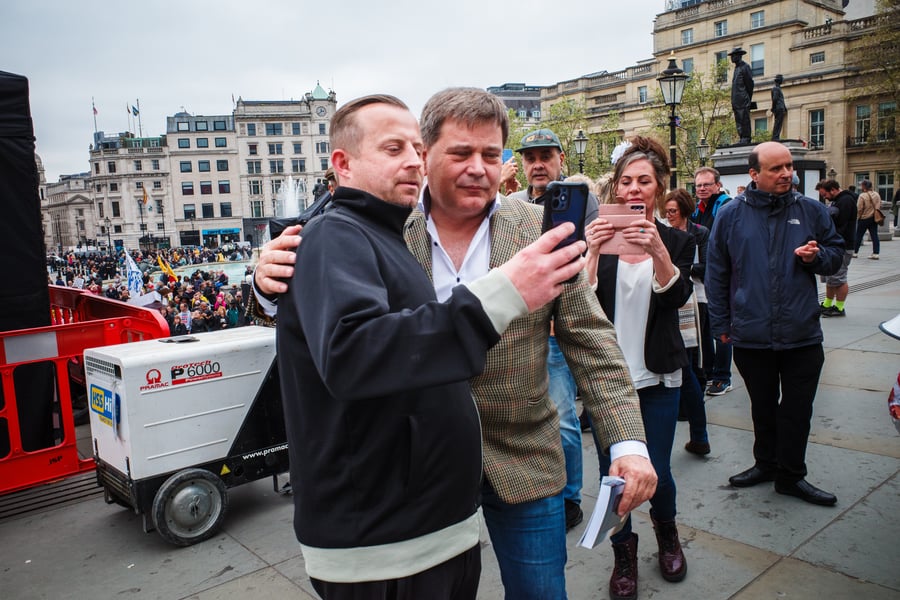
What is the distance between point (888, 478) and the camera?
441 cm

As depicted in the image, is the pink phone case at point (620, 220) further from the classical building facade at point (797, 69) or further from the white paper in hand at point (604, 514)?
the classical building facade at point (797, 69)

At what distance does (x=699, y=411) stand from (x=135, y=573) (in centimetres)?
409

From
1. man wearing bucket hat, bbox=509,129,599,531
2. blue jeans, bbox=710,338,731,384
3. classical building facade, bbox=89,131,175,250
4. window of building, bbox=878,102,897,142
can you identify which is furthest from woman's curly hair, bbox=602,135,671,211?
classical building facade, bbox=89,131,175,250

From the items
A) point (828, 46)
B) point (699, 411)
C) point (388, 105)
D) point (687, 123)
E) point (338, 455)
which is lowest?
point (699, 411)

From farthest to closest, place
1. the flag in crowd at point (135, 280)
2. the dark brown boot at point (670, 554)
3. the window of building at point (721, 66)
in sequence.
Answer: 1. the window of building at point (721, 66)
2. the flag in crowd at point (135, 280)
3. the dark brown boot at point (670, 554)

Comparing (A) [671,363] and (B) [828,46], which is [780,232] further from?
(B) [828,46]

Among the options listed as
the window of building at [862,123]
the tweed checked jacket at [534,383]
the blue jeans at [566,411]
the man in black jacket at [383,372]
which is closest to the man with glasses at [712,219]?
the blue jeans at [566,411]

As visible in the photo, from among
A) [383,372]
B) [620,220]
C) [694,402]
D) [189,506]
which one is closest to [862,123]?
[694,402]

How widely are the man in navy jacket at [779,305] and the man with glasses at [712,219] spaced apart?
6.09ft

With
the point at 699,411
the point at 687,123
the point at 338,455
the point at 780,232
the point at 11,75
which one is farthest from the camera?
the point at 687,123

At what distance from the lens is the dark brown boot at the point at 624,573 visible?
320 centimetres

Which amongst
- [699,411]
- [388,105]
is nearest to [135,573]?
[388,105]

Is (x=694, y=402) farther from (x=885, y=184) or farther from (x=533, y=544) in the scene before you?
(x=885, y=184)

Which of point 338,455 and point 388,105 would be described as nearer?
point 338,455
